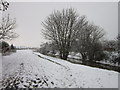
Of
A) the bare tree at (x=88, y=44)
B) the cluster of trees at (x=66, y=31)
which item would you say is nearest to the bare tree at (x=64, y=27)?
the cluster of trees at (x=66, y=31)

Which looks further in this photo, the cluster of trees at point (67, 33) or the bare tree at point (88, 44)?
the bare tree at point (88, 44)

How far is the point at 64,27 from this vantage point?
79.9 ft

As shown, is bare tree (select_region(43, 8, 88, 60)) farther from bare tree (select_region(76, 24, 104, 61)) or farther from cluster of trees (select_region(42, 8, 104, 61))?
bare tree (select_region(76, 24, 104, 61))

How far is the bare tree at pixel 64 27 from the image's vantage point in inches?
938

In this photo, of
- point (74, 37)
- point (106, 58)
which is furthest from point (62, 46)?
point (106, 58)

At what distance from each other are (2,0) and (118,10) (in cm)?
2030

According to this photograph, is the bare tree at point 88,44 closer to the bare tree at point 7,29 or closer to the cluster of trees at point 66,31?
the cluster of trees at point 66,31

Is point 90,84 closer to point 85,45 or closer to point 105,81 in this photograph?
point 105,81

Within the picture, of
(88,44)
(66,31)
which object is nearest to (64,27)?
(66,31)

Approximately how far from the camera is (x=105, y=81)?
6.96 m

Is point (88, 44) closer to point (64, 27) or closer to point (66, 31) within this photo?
point (66, 31)

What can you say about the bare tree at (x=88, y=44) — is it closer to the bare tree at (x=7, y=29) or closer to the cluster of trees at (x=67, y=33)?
the cluster of trees at (x=67, y=33)

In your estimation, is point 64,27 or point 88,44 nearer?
point 64,27

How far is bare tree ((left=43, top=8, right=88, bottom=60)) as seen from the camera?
23.8 meters
